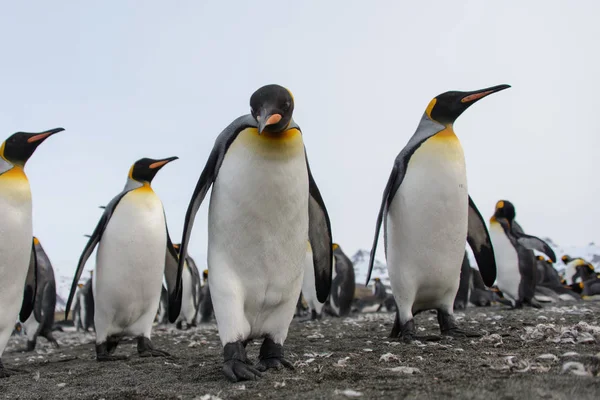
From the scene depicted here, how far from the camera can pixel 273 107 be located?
3527mm

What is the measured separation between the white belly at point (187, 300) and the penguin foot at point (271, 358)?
955 centimetres

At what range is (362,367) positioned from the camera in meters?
3.43

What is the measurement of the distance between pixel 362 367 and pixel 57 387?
1.98m

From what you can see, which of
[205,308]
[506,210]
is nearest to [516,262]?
[506,210]

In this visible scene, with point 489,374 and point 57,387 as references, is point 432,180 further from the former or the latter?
point 57,387

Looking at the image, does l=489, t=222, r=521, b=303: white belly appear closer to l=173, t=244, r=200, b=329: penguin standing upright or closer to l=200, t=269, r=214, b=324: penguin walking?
l=173, t=244, r=200, b=329: penguin standing upright

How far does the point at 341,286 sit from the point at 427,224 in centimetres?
818

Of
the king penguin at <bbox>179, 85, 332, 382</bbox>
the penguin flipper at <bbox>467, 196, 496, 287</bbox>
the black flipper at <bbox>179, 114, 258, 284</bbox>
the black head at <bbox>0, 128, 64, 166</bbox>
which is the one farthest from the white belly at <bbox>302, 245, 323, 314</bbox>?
the king penguin at <bbox>179, 85, 332, 382</bbox>

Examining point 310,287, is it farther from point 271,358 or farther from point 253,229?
point 253,229

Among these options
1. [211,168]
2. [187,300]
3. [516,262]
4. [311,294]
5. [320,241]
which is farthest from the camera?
[187,300]

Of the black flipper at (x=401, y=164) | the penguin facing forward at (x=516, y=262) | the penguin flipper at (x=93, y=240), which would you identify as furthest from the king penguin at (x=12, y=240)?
the penguin facing forward at (x=516, y=262)

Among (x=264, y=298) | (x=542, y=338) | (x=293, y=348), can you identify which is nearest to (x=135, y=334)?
(x=293, y=348)

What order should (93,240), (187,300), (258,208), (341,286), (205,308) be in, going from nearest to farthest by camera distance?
(258,208), (93,240), (341,286), (187,300), (205,308)

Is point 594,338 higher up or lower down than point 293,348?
higher up
